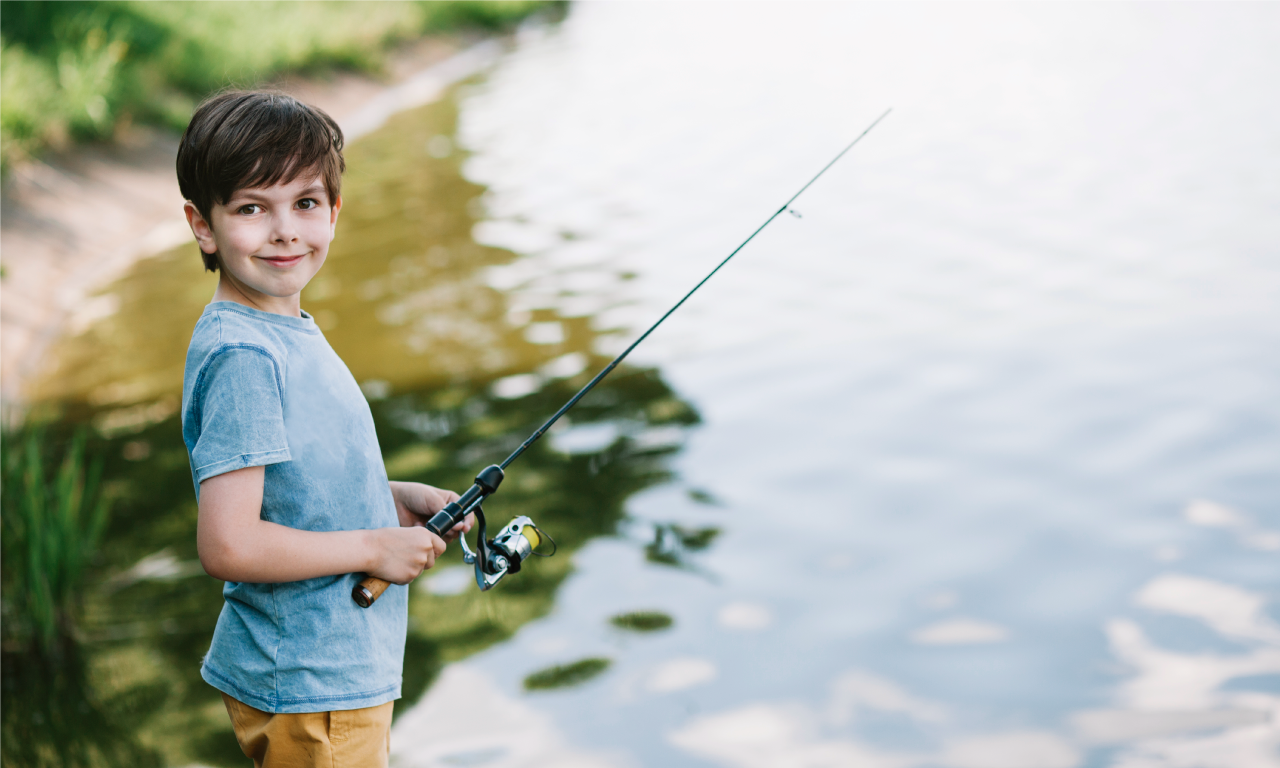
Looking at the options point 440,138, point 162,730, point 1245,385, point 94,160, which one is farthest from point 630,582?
point 440,138

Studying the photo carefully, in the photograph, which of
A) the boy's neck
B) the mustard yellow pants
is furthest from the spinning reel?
the boy's neck

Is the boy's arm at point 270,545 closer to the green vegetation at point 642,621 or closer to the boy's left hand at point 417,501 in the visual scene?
the boy's left hand at point 417,501

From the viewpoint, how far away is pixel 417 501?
6.45 ft

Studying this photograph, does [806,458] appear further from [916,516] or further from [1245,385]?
[1245,385]

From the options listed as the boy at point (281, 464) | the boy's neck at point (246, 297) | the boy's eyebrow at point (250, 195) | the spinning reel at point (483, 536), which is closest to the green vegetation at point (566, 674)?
the spinning reel at point (483, 536)

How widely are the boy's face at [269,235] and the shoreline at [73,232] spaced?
4.66 meters

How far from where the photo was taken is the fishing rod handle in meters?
1.68

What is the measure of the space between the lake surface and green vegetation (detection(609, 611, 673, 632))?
43 millimetres

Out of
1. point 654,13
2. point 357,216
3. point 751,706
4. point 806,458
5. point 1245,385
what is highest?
point 654,13

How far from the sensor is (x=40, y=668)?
12.0 ft

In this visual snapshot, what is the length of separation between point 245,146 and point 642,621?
2.52 m

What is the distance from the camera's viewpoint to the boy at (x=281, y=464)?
5.14 ft

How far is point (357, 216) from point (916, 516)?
646cm

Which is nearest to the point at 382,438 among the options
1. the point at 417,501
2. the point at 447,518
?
the point at 417,501
